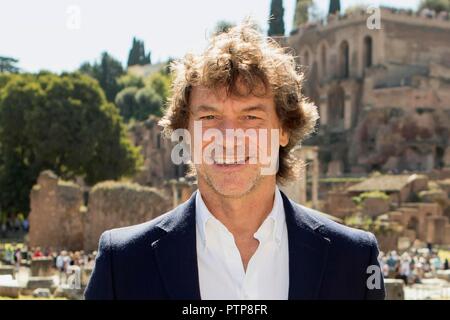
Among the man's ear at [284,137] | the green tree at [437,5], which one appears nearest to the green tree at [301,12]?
the green tree at [437,5]

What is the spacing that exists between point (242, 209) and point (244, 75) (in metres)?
0.63

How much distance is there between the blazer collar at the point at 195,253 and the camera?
3.32 metres

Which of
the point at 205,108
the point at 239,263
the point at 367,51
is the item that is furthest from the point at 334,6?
the point at 239,263

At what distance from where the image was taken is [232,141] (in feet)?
11.2

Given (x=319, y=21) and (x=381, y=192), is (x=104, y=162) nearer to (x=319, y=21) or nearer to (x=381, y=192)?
(x=381, y=192)

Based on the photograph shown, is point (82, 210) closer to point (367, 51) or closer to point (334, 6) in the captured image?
point (367, 51)

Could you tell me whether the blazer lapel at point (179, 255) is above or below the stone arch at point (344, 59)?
below

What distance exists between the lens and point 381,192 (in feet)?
136

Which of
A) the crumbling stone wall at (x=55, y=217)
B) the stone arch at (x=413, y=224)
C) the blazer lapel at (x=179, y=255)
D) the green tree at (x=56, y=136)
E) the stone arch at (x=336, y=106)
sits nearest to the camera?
the blazer lapel at (x=179, y=255)

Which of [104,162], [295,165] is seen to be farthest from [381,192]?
[295,165]

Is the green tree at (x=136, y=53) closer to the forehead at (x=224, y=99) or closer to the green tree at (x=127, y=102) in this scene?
the green tree at (x=127, y=102)
